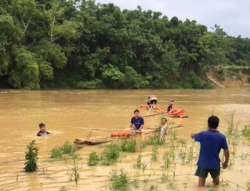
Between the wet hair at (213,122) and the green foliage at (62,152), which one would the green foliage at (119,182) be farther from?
the green foliage at (62,152)

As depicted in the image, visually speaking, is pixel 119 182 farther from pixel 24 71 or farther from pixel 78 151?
pixel 24 71

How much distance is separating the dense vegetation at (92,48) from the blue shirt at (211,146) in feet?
92.2

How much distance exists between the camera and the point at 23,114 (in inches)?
698

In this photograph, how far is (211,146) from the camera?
18.9 feet

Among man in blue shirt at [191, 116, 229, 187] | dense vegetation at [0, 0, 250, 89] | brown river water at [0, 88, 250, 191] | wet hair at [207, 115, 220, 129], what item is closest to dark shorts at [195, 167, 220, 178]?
man in blue shirt at [191, 116, 229, 187]

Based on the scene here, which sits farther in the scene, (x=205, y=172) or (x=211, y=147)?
(x=205, y=172)

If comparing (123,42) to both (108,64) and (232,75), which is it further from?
(232,75)

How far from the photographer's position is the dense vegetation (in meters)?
33.4

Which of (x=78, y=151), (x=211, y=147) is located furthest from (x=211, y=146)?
(x=78, y=151)

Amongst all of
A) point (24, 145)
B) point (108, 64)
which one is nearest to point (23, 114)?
point (24, 145)

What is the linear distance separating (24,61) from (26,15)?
224 inches

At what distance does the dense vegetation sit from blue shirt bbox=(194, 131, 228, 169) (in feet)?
92.2

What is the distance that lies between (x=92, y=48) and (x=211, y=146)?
122 feet

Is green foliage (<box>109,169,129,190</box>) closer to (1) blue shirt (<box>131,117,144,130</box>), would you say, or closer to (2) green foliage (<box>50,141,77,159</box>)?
(2) green foliage (<box>50,141,77,159</box>)
